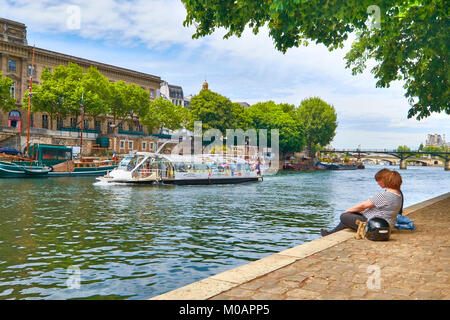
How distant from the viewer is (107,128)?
268 feet

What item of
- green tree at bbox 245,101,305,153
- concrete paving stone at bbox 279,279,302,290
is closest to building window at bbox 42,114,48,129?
green tree at bbox 245,101,305,153

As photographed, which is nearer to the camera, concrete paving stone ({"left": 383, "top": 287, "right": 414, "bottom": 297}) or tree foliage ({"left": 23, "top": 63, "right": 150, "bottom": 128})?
concrete paving stone ({"left": 383, "top": 287, "right": 414, "bottom": 297})

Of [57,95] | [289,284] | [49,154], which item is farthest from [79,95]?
[289,284]

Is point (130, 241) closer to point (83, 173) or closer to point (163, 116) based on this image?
point (83, 173)

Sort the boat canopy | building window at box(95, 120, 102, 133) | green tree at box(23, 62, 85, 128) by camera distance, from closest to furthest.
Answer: the boat canopy
green tree at box(23, 62, 85, 128)
building window at box(95, 120, 102, 133)

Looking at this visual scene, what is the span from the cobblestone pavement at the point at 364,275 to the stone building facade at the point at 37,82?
58580 millimetres

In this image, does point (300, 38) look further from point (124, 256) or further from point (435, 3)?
point (124, 256)

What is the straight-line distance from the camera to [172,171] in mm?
45188

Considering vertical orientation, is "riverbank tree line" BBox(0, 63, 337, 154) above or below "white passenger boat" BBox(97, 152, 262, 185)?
above

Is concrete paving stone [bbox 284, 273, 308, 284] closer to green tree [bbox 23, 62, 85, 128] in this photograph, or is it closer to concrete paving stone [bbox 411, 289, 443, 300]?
concrete paving stone [bbox 411, 289, 443, 300]

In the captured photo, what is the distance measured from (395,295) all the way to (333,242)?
3.30 metres

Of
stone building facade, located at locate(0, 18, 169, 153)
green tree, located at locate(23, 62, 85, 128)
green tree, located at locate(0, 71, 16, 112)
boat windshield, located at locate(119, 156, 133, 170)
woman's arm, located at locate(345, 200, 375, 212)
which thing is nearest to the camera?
woman's arm, located at locate(345, 200, 375, 212)

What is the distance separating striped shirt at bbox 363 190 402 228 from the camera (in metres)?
9.09

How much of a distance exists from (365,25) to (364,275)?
28.7ft
